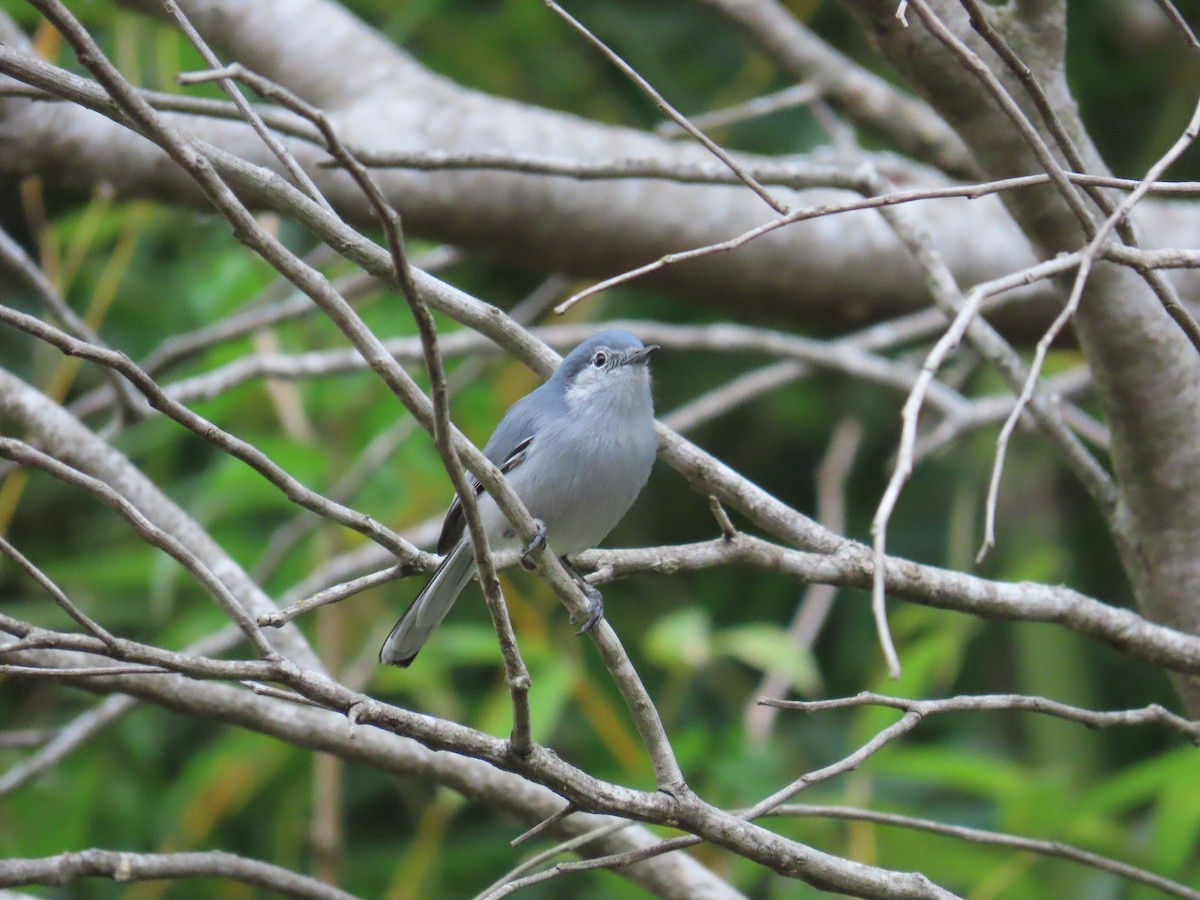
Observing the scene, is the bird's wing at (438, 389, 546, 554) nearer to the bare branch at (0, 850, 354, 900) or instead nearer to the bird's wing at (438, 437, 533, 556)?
the bird's wing at (438, 437, 533, 556)

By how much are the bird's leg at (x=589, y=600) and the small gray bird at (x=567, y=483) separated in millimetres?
113

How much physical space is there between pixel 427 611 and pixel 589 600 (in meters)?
0.94

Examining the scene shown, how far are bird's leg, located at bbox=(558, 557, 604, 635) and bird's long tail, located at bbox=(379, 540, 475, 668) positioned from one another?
32 centimetres

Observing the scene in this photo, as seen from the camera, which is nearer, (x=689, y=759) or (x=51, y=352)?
(x=689, y=759)

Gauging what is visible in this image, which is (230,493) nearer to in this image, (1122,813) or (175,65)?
(175,65)

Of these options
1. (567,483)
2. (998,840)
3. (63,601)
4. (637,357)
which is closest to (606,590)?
(637,357)

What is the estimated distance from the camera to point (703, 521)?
18.8 ft

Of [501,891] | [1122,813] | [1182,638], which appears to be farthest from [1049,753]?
[501,891]

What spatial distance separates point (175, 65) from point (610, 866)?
3767 millimetres

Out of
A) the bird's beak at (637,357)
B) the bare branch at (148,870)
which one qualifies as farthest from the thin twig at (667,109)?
the bare branch at (148,870)

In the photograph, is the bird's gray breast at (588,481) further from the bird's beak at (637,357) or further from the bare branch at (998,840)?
the bare branch at (998,840)

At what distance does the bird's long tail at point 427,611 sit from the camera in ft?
9.55

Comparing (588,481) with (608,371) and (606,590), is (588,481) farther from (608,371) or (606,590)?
(606,590)

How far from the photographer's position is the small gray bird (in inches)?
118
